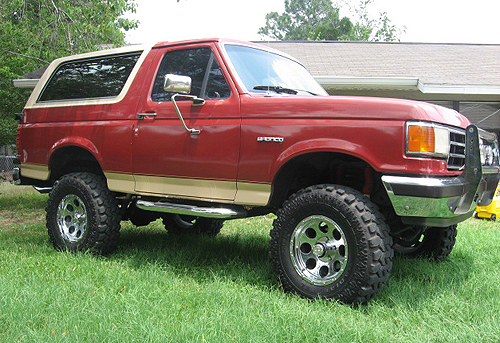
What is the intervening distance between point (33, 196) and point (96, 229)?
25.8ft

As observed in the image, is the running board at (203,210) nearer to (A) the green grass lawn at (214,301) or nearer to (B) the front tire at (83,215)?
(A) the green grass lawn at (214,301)

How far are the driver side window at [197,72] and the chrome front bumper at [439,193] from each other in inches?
68.9

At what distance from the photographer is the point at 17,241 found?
5.99 m

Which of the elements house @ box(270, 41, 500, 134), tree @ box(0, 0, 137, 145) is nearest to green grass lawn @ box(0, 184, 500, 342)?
tree @ box(0, 0, 137, 145)

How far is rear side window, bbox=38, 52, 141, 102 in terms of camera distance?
5094 mm

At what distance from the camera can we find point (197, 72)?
4.53 m

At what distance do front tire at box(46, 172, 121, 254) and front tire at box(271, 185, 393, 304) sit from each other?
78.9 inches

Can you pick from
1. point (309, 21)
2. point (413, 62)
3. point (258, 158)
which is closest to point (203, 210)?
point (258, 158)

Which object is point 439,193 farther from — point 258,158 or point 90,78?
point 90,78

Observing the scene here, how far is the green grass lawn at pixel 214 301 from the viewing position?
2980 mm

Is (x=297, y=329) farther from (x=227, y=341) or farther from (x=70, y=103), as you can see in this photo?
(x=70, y=103)

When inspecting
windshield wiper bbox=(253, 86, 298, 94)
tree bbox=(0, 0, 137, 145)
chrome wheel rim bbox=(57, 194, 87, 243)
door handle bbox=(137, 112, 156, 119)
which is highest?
tree bbox=(0, 0, 137, 145)

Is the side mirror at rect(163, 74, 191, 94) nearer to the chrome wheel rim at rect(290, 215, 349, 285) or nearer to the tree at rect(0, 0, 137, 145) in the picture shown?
the chrome wheel rim at rect(290, 215, 349, 285)

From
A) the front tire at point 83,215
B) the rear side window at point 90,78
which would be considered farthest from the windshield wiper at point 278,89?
the front tire at point 83,215
